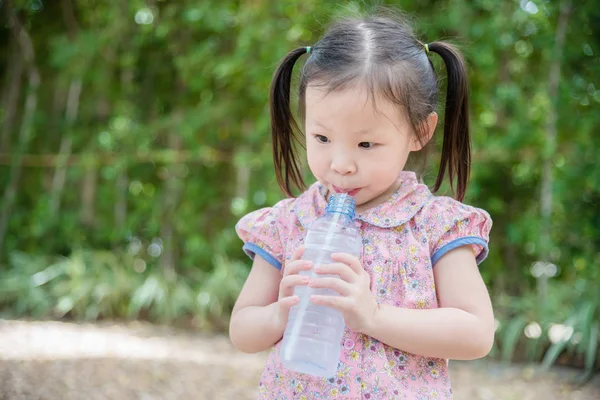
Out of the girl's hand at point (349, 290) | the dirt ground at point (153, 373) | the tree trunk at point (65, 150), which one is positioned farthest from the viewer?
the tree trunk at point (65, 150)

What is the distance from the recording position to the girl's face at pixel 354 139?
128cm

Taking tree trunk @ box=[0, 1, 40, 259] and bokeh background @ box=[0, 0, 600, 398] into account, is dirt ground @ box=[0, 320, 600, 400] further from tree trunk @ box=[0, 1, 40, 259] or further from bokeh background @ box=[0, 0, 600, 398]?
tree trunk @ box=[0, 1, 40, 259]

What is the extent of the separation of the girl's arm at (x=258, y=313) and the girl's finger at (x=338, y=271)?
154 mm

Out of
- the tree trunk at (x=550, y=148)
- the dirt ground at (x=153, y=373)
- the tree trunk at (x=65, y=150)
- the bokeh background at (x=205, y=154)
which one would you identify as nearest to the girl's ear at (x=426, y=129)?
the dirt ground at (x=153, y=373)

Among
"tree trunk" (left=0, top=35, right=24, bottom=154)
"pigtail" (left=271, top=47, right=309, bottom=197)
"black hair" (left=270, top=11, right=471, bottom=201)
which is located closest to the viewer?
"black hair" (left=270, top=11, right=471, bottom=201)

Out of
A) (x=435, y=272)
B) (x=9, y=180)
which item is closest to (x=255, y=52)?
(x=9, y=180)

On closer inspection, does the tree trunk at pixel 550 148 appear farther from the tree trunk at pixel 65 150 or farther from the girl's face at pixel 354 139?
the tree trunk at pixel 65 150

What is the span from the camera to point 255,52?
529cm

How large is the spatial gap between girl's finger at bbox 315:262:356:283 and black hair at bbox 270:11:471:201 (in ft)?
1.09

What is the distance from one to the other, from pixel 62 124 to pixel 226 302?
96.9 inches

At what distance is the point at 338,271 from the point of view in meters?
1.23

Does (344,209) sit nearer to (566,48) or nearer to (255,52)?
(566,48)

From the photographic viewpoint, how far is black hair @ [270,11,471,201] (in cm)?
133

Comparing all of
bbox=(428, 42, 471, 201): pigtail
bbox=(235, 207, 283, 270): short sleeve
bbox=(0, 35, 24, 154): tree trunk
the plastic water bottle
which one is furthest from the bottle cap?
bbox=(0, 35, 24, 154): tree trunk
